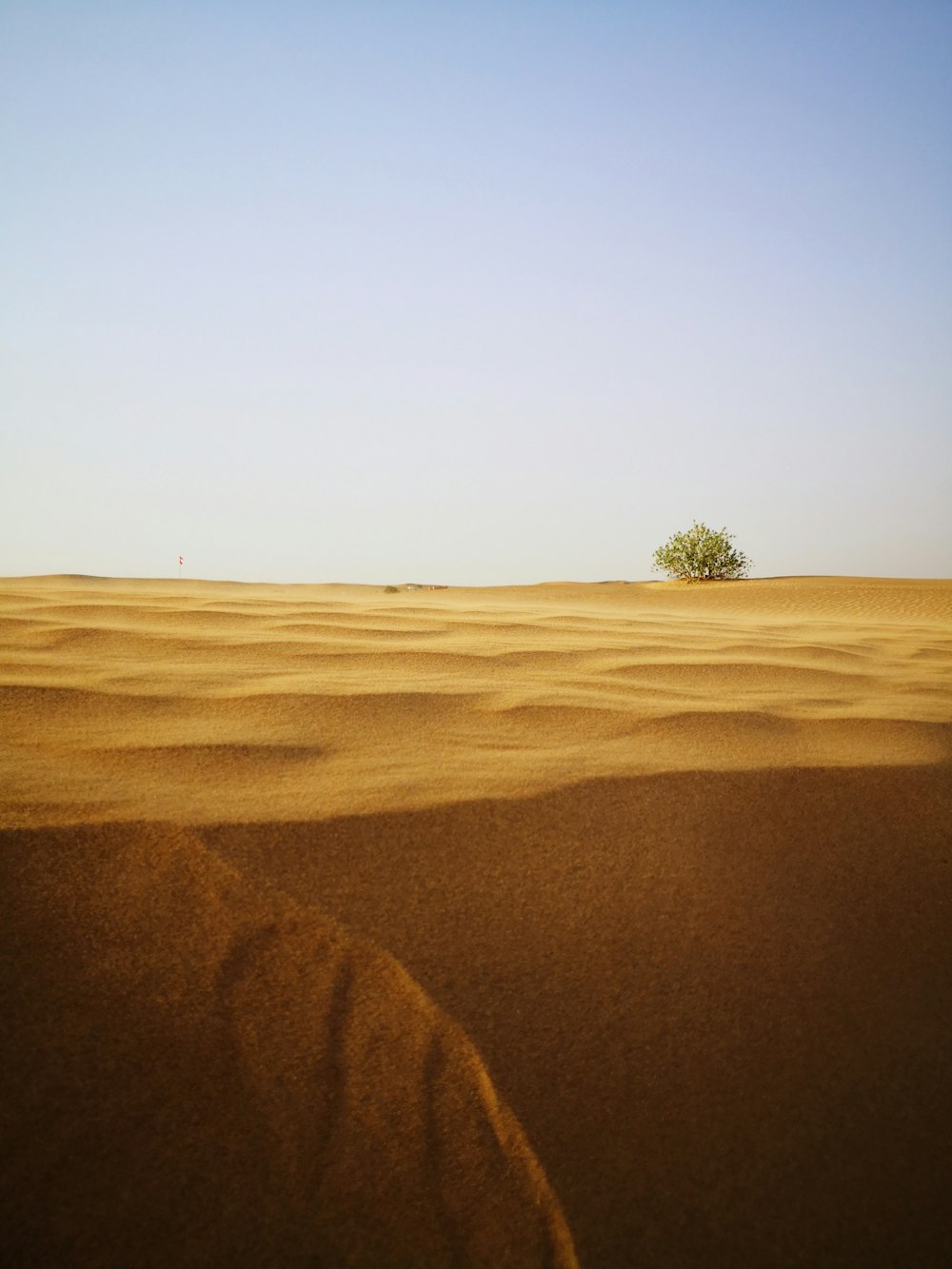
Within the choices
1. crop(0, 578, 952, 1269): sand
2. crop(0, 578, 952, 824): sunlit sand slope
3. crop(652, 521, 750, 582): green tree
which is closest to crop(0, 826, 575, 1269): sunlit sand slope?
crop(0, 578, 952, 1269): sand

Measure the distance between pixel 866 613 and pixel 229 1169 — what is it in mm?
12674

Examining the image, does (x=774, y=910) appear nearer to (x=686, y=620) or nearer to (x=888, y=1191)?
Answer: (x=888, y=1191)

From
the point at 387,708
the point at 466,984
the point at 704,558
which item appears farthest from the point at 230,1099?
the point at 704,558

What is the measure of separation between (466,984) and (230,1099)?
1.25 ft

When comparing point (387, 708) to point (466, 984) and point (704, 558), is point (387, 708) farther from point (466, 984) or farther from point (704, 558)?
point (704, 558)

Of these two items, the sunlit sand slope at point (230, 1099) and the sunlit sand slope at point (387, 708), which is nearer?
the sunlit sand slope at point (230, 1099)

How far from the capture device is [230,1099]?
1128 mm

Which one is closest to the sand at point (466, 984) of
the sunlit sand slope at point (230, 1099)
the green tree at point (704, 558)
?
the sunlit sand slope at point (230, 1099)

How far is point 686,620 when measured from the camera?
555 centimetres

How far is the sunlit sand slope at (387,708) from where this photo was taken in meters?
1.81

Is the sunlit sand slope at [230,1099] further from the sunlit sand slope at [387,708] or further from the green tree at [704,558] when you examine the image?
the green tree at [704,558]

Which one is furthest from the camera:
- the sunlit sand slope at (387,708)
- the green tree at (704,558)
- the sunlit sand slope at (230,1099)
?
the green tree at (704,558)

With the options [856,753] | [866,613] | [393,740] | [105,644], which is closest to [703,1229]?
[393,740]

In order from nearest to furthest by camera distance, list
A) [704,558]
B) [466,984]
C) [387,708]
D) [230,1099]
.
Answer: [230,1099] < [466,984] < [387,708] < [704,558]
